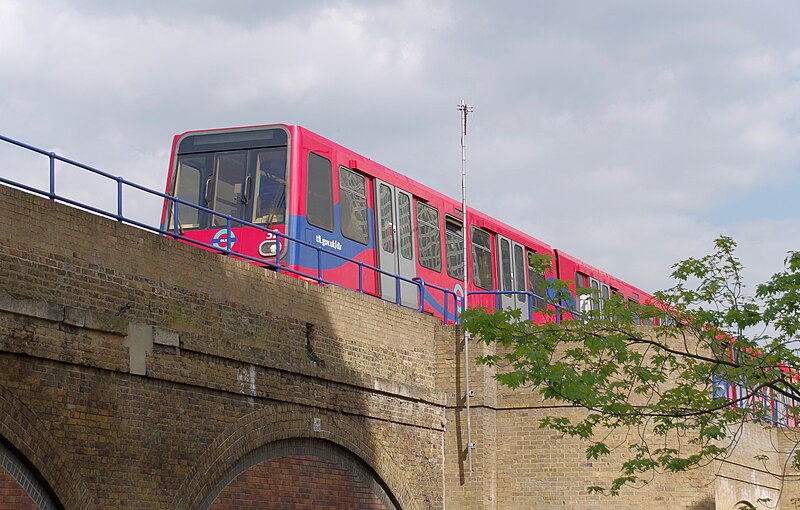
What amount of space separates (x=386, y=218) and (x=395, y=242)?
0.45 meters

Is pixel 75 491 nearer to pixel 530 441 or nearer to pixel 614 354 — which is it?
pixel 614 354

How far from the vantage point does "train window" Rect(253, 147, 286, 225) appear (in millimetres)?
19078

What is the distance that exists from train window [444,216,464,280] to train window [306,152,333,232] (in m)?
3.84

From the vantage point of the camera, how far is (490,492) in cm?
2020

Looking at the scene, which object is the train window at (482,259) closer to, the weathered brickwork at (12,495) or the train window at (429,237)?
the train window at (429,237)

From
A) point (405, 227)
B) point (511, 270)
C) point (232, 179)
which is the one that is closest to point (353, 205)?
point (405, 227)

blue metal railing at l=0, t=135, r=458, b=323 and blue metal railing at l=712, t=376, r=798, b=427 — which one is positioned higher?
blue metal railing at l=0, t=135, r=458, b=323

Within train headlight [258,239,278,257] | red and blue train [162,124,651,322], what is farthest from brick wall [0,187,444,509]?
train headlight [258,239,278,257]

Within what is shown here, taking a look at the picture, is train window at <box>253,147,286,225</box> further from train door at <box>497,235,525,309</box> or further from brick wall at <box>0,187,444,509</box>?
train door at <box>497,235,525,309</box>

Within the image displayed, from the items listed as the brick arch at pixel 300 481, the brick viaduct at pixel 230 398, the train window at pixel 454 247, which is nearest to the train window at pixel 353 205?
the brick viaduct at pixel 230 398

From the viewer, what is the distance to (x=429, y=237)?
2238cm

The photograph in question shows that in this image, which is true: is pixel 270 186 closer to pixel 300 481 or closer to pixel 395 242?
pixel 395 242

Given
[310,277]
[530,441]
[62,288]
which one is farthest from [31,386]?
[530,441]

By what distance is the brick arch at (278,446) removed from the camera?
14930mm
